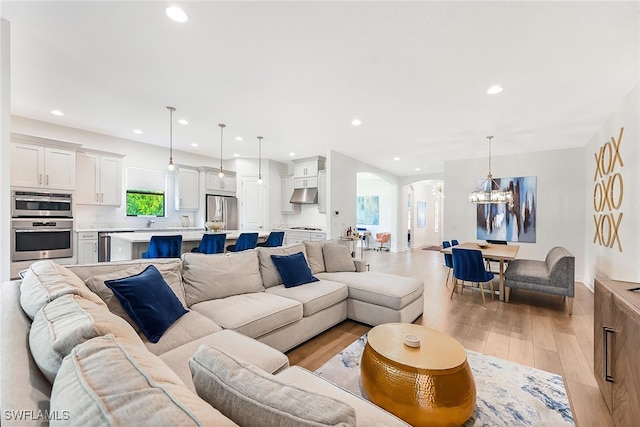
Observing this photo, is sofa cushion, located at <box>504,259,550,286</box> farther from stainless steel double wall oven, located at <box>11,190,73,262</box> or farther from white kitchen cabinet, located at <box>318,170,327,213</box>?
stainless steel double wall oven, located at <box>11,190,73,262</box>

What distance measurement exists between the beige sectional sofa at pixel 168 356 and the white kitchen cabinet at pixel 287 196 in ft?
16.1

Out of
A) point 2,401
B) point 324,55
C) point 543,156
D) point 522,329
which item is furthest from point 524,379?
point 543,156

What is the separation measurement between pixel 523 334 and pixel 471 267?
3.60ft

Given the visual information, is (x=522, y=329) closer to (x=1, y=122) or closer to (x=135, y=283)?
(x=135, y=283)

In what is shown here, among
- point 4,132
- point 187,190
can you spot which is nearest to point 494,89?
point 4,132

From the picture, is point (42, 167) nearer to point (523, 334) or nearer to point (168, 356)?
point (168, 356)

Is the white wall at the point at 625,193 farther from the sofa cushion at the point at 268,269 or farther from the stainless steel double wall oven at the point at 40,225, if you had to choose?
the stainless steel double wall oven at the point at 40,225

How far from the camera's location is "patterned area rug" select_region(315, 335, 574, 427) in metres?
1.72

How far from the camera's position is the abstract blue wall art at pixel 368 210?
10250mm

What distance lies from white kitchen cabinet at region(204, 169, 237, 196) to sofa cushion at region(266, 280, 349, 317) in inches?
189

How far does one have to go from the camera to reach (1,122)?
2.10 metres

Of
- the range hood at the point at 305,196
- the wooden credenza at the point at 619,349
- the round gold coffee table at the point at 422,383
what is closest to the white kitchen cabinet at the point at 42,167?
the range hood at the point at 305,196

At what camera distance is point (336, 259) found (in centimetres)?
367

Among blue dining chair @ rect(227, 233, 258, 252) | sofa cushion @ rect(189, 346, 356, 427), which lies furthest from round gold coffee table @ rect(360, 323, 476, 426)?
blue dining chair @ rect(227, 233, 258, 252)
